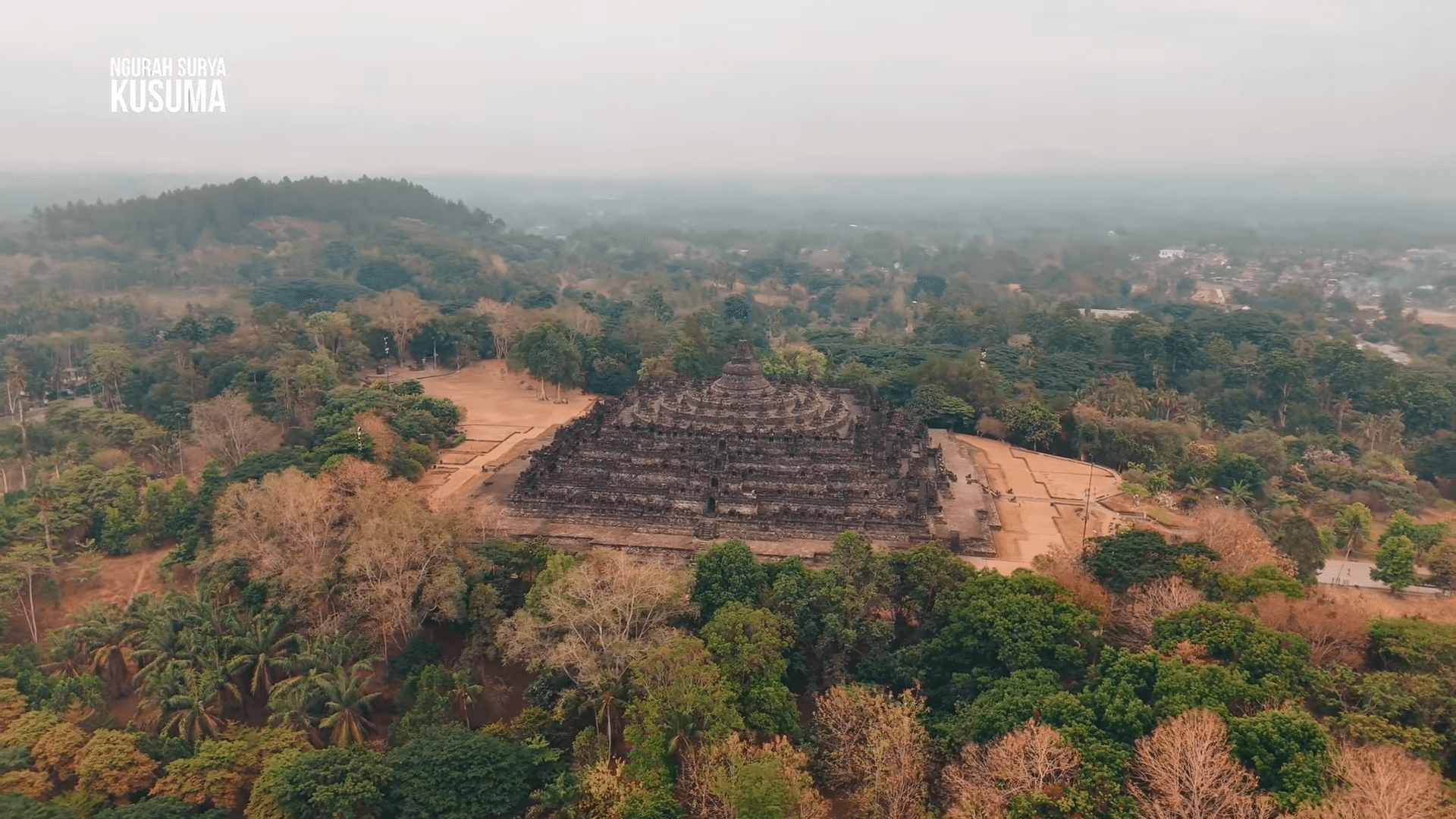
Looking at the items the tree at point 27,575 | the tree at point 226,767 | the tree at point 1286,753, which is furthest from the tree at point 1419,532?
the tree at point 27,575

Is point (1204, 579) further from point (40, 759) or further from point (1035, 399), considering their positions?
point (40, 759)

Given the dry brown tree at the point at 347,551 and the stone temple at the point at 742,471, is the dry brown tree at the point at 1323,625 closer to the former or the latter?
the stone temple at the point at 742,471

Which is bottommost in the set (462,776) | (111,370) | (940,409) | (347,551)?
(462,776)

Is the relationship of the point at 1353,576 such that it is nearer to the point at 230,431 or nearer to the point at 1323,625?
the point at 1323,625

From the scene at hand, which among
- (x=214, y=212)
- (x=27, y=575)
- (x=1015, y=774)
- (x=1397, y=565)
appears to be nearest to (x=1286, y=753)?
(x=1015, y=774)

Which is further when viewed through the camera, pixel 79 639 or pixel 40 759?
pixel 79 639

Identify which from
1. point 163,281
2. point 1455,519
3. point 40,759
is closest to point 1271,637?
point 1455,519
